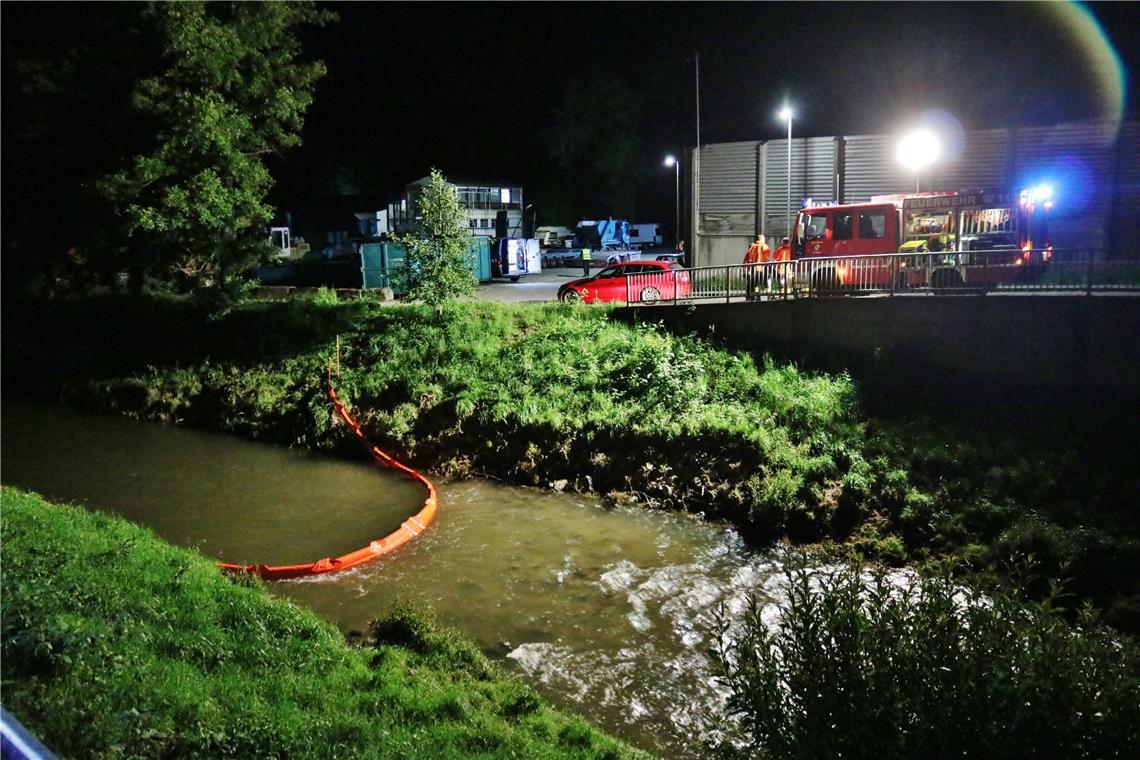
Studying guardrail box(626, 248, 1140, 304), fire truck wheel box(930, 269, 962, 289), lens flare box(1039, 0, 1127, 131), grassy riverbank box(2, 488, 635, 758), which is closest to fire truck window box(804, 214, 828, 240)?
guardrail box(626, 248, 1140, 304)

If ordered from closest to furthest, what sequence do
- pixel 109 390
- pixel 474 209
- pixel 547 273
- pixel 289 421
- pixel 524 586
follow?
1. pixel 524 586
2. pixel 289 421
3. pixel 109 390
4. pixel 547 273
5. pixel 474 209

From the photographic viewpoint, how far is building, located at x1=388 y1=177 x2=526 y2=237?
55.5 m

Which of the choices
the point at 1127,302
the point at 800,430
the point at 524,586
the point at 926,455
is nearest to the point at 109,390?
the point at 524,586

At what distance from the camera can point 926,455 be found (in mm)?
13773

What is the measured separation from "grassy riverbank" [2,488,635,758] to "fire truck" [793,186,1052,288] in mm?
12194

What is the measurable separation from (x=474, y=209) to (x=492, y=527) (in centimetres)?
4457

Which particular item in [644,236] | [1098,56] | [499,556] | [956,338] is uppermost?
[1098,56]

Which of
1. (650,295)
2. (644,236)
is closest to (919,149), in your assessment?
(650,295)

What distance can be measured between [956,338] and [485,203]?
44.5 meters

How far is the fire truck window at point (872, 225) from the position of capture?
20.8 meters

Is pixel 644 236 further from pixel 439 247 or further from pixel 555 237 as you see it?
pixel 439 247

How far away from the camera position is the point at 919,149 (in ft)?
A: 89.7

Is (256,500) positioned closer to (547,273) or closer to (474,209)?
(547,273)

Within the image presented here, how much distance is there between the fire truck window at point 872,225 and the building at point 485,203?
118ft
